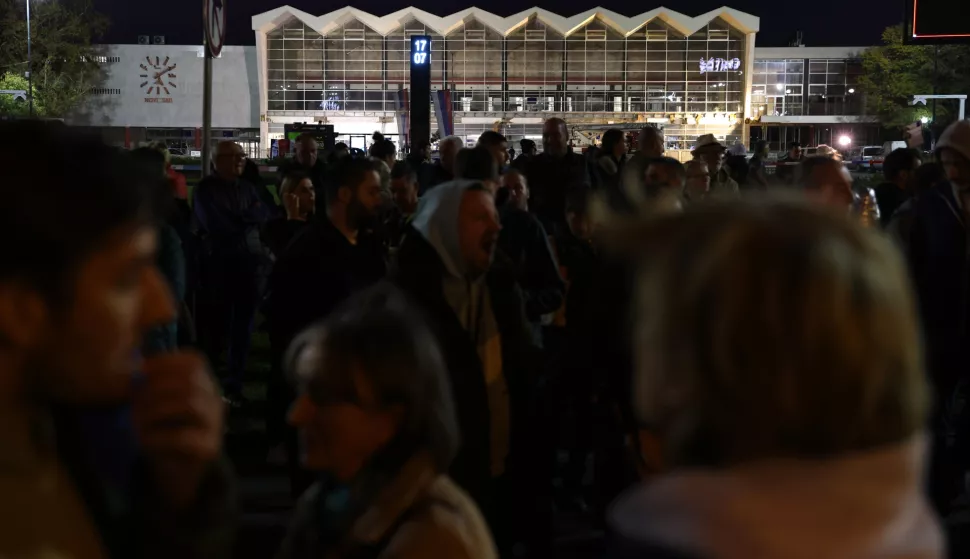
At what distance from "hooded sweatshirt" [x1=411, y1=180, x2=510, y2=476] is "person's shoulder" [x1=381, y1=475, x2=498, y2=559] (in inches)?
77.5

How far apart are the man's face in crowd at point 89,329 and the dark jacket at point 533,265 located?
13.4 feet

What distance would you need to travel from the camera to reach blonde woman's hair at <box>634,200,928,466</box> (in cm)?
105

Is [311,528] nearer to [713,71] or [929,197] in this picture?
[929,197]

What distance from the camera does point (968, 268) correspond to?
539cm

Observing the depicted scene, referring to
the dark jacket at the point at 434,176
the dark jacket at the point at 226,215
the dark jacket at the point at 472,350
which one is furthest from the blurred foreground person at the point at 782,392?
the dark jacket at the point at 434,176

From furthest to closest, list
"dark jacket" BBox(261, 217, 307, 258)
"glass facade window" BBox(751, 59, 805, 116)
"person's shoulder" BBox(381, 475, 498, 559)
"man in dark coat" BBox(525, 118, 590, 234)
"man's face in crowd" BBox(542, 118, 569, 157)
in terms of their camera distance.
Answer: "glass facade window" BBox(751, 59, 805, 116) → "man's face in crowd" BBox(542, 118, 569, 157) → "man in dark coat" BBox(525, 118, 590, 234) → "dark jacket" BBox(261, 217, 307, 258) → "person's shoulder" BBox(381, 475, 498, 559)

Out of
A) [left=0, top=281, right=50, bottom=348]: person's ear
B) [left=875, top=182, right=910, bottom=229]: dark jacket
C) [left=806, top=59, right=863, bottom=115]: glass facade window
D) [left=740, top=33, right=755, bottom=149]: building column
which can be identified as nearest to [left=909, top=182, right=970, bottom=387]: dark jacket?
[left=875, top=182, right=910, bottom=229]: dark jacket

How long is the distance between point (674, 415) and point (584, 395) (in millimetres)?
4130

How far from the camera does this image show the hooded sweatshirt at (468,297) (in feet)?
13.3

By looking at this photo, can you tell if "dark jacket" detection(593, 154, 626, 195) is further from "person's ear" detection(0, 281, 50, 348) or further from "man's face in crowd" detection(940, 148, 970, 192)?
"person's ear" detection(0, 281, 50, 348)

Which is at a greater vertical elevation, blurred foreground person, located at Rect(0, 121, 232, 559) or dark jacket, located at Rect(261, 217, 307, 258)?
blurred foreground person, located at Rect(0, 121, 232, 559)

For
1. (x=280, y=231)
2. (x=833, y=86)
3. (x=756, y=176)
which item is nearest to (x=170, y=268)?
(x=280, y=231)

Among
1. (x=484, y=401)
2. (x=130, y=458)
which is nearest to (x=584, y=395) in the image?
(x=484, y=401)

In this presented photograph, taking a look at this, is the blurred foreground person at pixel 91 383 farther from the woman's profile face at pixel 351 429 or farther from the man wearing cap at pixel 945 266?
the man wearing cap at pixel 945 266
